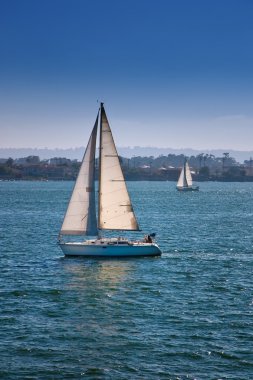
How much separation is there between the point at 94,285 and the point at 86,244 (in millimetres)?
10536

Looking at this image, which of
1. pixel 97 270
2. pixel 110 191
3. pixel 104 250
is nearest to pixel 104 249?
pixel 104 250

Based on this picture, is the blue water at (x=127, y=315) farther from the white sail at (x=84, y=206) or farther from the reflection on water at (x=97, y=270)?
the white sail at (x=84, y=206)

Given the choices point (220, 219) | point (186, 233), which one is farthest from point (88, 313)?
point (220, 219)

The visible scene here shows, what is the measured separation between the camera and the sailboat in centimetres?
6075

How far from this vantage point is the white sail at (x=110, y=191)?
61.5 meters

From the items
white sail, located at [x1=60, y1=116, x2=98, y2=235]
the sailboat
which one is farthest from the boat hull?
white sail, located at [x1=60, y1=116, x2=98, y2=235]

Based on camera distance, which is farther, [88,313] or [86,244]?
[86,244]

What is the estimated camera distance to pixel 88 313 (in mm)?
40969

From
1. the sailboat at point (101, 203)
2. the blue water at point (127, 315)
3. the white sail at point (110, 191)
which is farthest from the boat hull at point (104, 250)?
the white sail at point (110, 191)

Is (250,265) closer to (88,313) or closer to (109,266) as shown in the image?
(109,266)

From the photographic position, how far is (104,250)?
196 ft

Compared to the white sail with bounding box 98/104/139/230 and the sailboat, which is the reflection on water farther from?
the white sail with bounding box 98/104/139/230

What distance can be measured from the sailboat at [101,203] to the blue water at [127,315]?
1.67 m

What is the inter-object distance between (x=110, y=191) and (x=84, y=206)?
3.02 m
